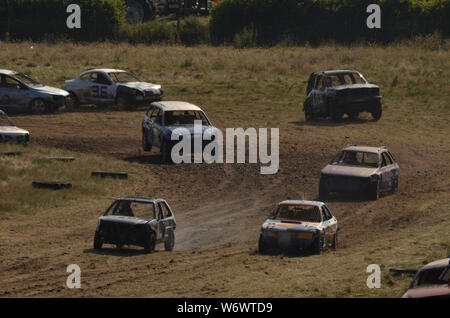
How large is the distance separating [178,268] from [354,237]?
180 inches

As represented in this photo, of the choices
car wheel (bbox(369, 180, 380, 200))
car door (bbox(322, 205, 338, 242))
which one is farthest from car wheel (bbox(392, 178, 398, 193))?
car door (bbox(322, 205, 338, 242))

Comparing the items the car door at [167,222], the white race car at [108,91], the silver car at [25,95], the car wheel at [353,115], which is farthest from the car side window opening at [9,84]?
the car door at [167,222]

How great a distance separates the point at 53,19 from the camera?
54094mm

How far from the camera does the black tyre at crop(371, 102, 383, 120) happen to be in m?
31.4

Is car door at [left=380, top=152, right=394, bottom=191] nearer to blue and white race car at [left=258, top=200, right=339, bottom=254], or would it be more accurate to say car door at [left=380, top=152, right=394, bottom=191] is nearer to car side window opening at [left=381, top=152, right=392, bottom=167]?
car side window opening at [left=381, top=152, right=392, bottom=167]

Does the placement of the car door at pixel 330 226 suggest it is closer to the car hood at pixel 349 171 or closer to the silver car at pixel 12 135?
the car hood at pixel 349 171

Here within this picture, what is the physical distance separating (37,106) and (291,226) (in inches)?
743

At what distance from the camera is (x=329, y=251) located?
52.4ft

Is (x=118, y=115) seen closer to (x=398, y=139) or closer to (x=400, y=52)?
(x=398, y=139)

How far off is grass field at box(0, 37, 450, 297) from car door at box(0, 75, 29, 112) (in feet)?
1.68

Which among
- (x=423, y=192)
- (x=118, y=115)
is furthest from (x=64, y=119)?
(x=423, y=192)

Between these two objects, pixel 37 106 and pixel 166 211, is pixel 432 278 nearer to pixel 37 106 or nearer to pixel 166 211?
pixel 166 211

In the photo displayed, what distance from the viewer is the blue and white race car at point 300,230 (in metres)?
15.4

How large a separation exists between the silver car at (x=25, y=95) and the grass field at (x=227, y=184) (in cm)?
52
